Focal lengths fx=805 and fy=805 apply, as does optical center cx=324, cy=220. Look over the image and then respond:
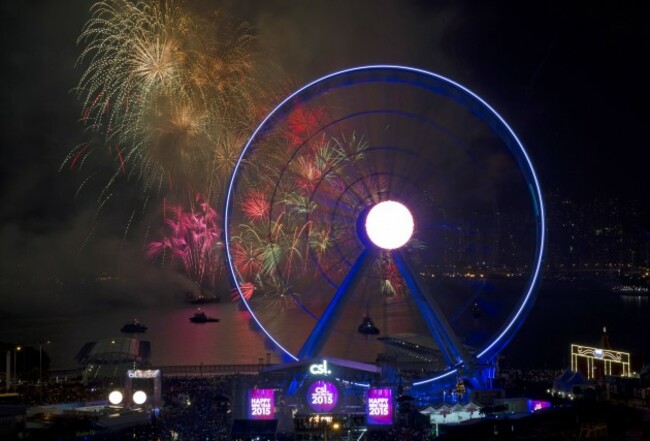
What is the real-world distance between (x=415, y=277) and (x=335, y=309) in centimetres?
258

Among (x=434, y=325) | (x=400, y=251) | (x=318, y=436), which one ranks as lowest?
(x=318, y=436)

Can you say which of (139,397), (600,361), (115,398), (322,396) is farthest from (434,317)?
(600,361)

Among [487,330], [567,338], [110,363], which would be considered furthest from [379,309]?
[110,363]

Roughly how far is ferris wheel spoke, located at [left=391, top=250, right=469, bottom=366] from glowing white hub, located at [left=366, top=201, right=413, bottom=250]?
1.06m

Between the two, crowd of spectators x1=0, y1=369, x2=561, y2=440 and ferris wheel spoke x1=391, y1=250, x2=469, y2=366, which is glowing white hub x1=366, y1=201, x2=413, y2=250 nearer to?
ferris wheel spoke x1=391, y1=250, x2=469, y2=366

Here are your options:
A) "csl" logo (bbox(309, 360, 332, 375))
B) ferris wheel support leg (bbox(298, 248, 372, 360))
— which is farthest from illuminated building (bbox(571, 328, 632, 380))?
"csl" logo (bbox(309, 360, 332, 375))

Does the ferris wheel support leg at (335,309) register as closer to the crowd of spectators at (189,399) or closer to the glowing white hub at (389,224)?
the glowing white hub at (389,224)

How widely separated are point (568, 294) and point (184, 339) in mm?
73222

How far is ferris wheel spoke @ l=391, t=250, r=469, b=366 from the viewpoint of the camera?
24.0m

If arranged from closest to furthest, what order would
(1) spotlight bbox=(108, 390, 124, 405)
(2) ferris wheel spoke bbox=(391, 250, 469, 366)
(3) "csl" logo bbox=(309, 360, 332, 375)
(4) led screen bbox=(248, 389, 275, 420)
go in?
Answer: (4) led screen bbox=(248, 389, 275, 420)
(3) "csl" logo bbox=(309, 360, 332, 375)
(1) spotlight bbox=(108, 390, 124, 405)
(2) ferris wheel spoke bbox=(391, 250, 469, 366)

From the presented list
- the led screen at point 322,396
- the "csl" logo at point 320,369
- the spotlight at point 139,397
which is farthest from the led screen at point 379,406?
the spotlight at point 139,397

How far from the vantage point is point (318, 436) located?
19078 millimetres

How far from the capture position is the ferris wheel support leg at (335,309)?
23672 mm

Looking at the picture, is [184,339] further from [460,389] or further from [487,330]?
[460,389]
